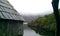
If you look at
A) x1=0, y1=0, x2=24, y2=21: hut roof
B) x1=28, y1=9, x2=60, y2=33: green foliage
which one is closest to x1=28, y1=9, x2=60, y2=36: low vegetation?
x1=28, y1=9, x2=60, y2=33: green foliage

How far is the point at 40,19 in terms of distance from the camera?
33.4 meters

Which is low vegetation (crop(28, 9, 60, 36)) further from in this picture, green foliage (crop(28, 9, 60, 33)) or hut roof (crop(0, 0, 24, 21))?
hut roof (crop(0, 0, 24, 21))

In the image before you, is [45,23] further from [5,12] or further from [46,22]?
[5,12]

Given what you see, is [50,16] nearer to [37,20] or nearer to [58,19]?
[37,20]

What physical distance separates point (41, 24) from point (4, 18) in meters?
24.9

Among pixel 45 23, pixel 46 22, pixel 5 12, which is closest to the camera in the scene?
pixel 5 12

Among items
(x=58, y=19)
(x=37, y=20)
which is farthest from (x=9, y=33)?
(x=37, y=20)

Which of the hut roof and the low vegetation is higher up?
the hut roof

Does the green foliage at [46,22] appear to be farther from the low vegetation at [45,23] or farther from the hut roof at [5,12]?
the hut roof at [5,12]

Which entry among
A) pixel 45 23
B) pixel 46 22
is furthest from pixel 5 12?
pixel 46 22

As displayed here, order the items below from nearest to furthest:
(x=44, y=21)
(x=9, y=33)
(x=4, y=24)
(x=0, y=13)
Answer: (x=0, y=13) < (x=4, y=24) < (x=9, y=33) < (x=44, y=21)

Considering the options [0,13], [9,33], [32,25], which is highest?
[0,13]

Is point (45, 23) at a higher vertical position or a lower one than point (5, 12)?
lower

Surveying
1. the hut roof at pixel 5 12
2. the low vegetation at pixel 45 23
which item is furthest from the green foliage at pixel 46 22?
the hut roof at pixel 5 12
